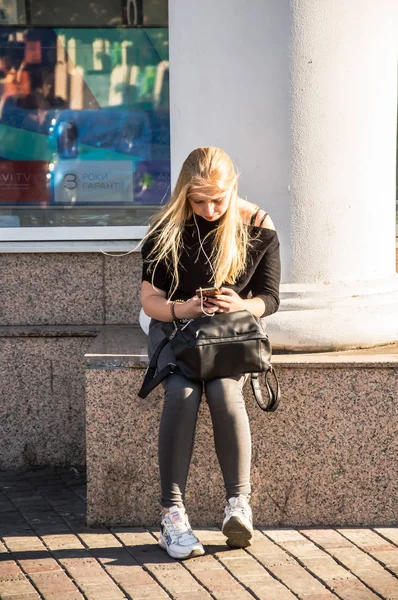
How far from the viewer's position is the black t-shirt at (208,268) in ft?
14.2

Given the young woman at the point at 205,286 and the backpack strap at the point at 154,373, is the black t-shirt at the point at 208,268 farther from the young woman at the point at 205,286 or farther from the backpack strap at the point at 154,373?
the backpack strap at the point at 154,373

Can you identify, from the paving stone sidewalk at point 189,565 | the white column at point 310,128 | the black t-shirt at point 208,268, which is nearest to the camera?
the paving stone sidewalk at point 189,565

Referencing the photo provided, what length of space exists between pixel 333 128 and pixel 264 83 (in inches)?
13.8

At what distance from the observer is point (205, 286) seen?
432 centimetres

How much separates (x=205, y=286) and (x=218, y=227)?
0.24 meters

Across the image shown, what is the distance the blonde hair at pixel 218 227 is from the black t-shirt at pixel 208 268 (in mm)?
25

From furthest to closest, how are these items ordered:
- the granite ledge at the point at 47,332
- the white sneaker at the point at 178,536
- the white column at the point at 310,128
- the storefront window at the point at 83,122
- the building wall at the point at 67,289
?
1. the storefront window at the point at 83,122
2. the building wall at the point at 67,289
3. the granite ledge at the point at 47,332
4. the white column at the point at 310,128
5. the white sneaker at the point at 178,536

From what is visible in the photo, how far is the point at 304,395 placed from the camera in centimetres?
446

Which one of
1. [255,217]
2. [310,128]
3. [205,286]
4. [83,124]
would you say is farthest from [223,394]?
[83,124]

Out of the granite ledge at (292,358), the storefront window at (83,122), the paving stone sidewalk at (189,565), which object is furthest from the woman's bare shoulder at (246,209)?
the storefront window at (83,122)

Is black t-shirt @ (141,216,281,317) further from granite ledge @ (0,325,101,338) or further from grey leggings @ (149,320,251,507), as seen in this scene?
granite ledge @ (0,325,101,338)

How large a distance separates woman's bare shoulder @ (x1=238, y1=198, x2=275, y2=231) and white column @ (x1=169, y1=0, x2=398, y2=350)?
27 cm

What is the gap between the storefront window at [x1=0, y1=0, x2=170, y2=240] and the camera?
20.3ft

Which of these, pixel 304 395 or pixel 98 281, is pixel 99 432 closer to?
pixel 304 395
